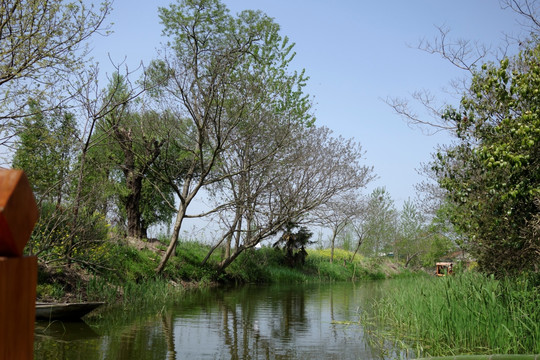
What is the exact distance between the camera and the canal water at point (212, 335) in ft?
29.1

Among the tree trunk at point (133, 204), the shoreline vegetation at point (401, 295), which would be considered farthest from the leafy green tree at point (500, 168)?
the tree trunk at point (133, 204)

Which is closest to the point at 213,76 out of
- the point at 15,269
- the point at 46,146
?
the point at 46,146

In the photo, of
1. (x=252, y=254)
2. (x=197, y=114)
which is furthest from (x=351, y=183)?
(x=197, y=114)

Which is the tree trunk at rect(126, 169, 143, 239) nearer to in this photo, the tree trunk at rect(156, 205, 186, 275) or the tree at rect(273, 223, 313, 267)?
the tree trunk at rect(156, 205, 186, 275)

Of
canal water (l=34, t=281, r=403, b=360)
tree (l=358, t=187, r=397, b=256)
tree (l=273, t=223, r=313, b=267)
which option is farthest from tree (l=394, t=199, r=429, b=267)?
canal water (l=34, t=281, r=403, b=360)

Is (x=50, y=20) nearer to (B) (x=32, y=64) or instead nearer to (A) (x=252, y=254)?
(B) (x=32, y=64)

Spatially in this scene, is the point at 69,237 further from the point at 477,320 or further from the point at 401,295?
the point at 477,320

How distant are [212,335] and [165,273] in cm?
1031

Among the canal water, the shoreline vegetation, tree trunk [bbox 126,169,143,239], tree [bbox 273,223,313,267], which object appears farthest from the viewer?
tree [bbox 273,223,313,267]

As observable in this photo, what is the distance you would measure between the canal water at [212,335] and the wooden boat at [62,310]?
0.18 m

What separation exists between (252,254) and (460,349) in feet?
70.6

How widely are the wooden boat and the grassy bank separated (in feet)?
22.1

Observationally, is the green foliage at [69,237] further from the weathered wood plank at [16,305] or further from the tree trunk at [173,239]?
the weathered wood plank at [16,305]

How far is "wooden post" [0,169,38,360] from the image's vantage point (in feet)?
2.16
